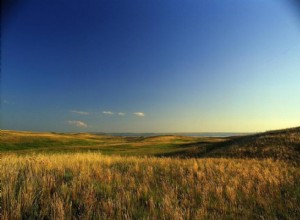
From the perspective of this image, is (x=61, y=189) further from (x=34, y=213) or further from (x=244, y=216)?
(x=244, y=216)

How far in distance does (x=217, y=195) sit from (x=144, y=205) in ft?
6.49

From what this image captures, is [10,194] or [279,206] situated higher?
[10,194]

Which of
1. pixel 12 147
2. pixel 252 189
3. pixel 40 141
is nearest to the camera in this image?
pixel 252 189

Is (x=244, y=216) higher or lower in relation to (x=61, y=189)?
lower

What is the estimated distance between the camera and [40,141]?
6356 centimetres

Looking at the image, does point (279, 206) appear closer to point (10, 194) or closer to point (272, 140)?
point (10, 194)

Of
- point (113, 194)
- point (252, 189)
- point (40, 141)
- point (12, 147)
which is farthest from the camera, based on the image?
point (40, 141)

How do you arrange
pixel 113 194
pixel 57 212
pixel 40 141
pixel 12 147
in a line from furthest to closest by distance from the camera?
pixel 40 141, pixel 12 147, pixel 113 194, pixel 57 212

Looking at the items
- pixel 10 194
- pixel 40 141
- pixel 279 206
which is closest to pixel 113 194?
pixel 10 194

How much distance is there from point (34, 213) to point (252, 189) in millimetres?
5731

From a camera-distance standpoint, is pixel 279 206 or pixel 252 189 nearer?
pixel 279 206

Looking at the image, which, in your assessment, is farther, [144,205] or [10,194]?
[144,205]

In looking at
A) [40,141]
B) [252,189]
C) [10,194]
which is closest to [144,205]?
[10,194]

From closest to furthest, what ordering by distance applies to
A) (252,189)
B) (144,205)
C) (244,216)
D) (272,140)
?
(244,216), (144,205), (252,189), (272,140)
